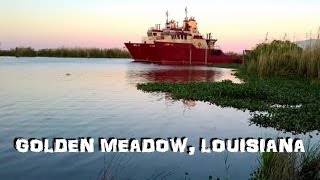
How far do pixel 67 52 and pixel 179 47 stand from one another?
3903 centimetres

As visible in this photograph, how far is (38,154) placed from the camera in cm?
788

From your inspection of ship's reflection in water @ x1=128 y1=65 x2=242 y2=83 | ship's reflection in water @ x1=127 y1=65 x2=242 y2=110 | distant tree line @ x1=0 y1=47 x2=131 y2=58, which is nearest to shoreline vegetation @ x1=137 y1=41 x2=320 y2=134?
ship's reflection in water @ x1=127 y1=65 x2=242 y2=110

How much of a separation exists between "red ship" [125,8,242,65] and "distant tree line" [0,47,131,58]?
25.9 meters

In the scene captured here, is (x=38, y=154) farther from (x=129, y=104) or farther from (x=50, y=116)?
(x=129, y=104)

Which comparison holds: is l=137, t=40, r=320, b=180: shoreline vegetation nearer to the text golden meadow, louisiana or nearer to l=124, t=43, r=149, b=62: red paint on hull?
the text golden meadow, louisiana

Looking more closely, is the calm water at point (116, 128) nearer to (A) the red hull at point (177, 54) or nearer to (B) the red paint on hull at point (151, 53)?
(A) the red hull at point (177, 54)

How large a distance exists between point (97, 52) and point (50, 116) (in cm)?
8021

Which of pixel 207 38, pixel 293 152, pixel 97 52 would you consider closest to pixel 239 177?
pixel 293 152

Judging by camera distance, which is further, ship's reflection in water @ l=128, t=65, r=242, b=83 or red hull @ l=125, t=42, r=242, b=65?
red hull @ l=125, t=42, r=242, b=65

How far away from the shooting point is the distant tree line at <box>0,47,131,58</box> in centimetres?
8519

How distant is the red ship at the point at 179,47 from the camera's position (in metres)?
56.3

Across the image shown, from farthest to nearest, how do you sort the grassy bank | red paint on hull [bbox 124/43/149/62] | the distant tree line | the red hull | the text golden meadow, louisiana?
1. the distant tree line
2. red paint on hull [bbox 124/43/149/62]
3. the red hull
4. the grassy bank
5. the text golden meadow, louisiana

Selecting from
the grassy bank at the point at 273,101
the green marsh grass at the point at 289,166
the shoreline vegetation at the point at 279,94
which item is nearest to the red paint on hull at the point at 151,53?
the shoreline vegetation at the point at 279,94

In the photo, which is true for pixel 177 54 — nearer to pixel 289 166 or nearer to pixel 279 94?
pixel 279 94
